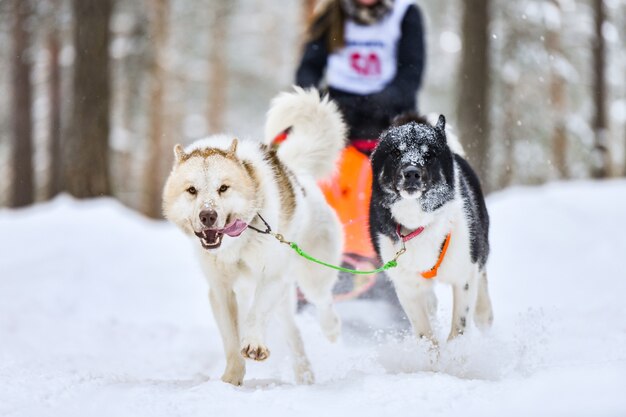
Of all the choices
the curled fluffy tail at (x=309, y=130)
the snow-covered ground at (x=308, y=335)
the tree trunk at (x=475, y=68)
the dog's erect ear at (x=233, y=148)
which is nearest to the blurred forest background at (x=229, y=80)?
the tree trunk at (x=475, y=68)

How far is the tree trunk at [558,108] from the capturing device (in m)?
15.5

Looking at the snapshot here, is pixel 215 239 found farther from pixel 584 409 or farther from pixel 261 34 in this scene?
pixel 261 34

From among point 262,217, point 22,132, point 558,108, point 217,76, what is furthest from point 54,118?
point 262,217

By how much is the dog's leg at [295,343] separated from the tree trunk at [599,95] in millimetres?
12345

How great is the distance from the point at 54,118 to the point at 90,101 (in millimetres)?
11349

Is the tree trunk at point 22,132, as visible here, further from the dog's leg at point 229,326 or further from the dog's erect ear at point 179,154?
the dog's erect ear at point 179,154

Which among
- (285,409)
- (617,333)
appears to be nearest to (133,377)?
(285,409)

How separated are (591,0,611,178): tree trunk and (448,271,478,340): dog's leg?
41.2 feet

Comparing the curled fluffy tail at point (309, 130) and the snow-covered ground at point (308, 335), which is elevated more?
the curled fluffy tail at point (309, 130)

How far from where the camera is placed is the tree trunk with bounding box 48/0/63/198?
18.1 meters

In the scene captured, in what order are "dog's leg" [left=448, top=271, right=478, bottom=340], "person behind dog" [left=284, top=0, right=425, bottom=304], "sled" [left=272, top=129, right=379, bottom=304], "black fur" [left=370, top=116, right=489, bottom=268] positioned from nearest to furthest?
1. "black fur" [left=370, top=116, right=489, bottom=268]
2. "dog's leg" [left=448, top=271, right=478, bottom=340]
3. "sled" [left=272, top=129, right=379, bottom=304]
4. "person behind dog" [left=284, top=0, right=425, bottom=304]

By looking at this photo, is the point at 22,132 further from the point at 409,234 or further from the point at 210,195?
the point at 409,234

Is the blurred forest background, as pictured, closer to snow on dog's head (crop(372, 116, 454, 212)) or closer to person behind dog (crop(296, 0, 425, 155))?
person behind dog (crop(296, 0, 425, 155))

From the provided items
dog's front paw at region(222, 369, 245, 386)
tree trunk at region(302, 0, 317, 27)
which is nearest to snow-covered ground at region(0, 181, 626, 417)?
dog's front paw at region(222, 369, 245, 386)
